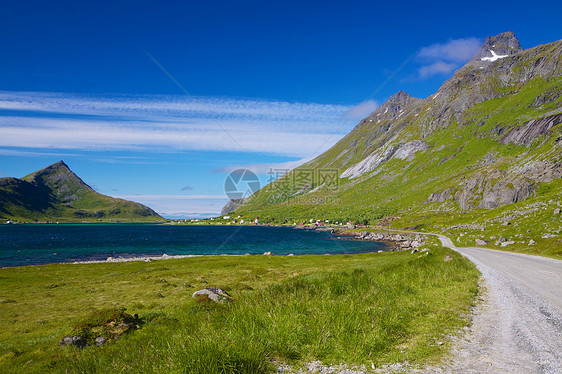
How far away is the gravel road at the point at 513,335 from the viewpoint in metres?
8.51

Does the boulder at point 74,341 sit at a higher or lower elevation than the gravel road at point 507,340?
lower

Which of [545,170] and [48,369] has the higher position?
[545,170]

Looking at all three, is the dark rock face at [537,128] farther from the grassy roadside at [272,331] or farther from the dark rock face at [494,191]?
the grassy roadside at [272,331]

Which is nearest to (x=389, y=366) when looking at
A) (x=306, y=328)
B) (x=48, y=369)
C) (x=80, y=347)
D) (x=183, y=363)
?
(x=306, y=328)

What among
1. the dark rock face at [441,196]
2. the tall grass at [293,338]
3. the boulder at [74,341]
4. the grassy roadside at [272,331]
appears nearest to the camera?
the tall grass at [293,338]

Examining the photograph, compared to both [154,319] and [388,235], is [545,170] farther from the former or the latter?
[154,319]

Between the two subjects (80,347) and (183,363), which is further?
(80,347)

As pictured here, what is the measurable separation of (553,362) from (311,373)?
312 inches

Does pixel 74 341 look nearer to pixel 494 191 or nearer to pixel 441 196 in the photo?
pixel 494 191

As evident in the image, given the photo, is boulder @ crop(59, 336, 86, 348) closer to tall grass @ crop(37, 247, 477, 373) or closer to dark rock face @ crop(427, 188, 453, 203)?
tall grass @ crop(37, 247, 477, 373)

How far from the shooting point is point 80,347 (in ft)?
50.8

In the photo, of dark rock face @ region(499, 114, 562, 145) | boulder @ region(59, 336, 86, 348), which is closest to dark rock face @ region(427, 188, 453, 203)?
dark rock face @ region(499, 114, 562, 145)

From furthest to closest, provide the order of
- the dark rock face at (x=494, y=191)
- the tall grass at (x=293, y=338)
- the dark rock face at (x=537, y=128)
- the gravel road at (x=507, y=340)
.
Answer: the dark rock face at (x=537, y=128) < the dark rock face at (x=494, y=191) < the gravel road at (x=507, y=340) < the tall grass at (x=293, y=338)

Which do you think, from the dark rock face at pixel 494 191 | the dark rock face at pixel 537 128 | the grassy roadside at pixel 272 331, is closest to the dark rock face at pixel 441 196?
the dark rock face at pixel 494 191
